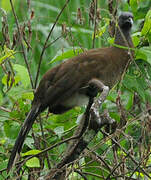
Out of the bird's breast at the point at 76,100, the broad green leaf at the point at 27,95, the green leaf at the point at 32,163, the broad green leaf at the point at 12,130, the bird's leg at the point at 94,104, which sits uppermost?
the bird's leg at the point at 94,104

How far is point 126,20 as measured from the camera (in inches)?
134

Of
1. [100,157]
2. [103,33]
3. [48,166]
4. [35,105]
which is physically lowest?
[48,166]

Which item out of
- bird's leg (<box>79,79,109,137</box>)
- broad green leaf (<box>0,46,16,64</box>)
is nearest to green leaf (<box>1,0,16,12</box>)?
broad green leaf (<box>0,46,16,64</box>)

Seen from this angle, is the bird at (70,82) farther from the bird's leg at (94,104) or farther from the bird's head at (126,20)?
the bird's head at (126,20)

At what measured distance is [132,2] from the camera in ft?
10.2

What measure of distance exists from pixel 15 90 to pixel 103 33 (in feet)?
2.35

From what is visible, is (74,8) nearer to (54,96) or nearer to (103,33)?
(103,33)

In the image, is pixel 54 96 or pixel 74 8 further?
pixel 74 8

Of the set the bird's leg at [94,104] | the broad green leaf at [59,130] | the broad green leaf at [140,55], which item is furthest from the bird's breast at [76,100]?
the broad green leaf at [140,55]

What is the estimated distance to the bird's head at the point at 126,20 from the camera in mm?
3369

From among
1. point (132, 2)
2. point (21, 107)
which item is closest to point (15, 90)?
point (21, 107)

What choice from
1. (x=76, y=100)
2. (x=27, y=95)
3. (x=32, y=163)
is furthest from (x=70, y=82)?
(x=32, y=163)

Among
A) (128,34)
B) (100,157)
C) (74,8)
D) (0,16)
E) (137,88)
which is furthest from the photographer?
(74,8)

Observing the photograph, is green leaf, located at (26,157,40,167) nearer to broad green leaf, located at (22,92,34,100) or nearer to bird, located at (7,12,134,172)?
bird, located at (7,12,134,172)
